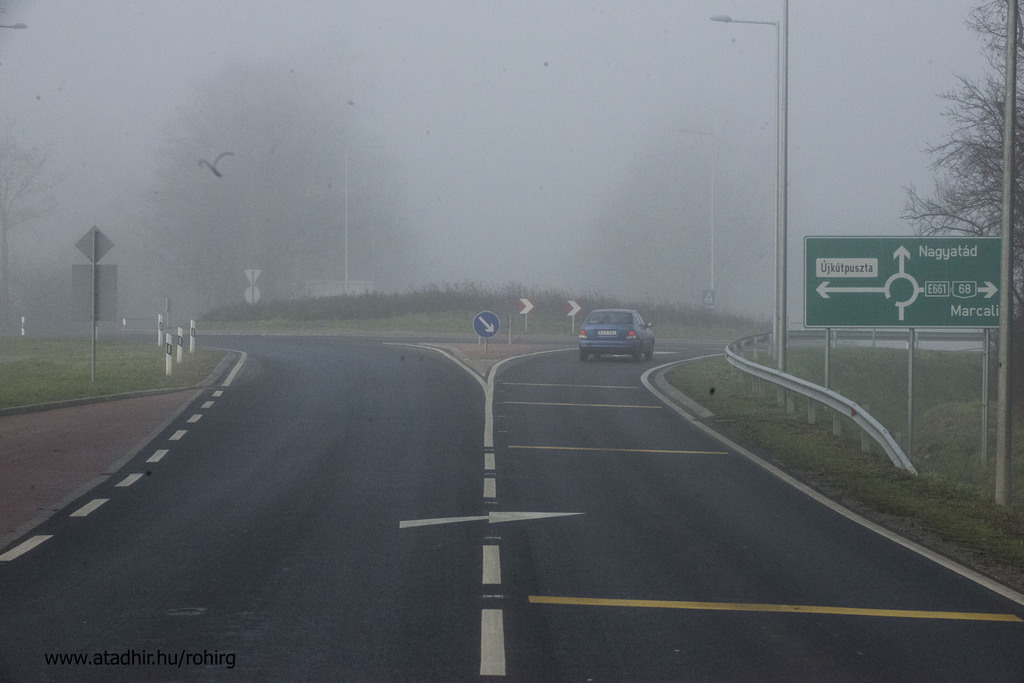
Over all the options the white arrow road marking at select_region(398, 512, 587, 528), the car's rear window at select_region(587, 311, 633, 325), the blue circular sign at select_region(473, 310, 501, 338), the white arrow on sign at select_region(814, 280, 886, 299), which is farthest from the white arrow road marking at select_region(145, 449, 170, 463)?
the car's rear window at select_region(587, 311, 633, 325)

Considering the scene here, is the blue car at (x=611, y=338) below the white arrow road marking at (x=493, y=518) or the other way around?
the other way around

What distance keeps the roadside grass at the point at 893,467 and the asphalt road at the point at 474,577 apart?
0.67 metres

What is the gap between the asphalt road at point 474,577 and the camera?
19.3ft

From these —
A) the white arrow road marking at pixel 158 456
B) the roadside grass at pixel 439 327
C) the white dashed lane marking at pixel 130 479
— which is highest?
the roadside grass at pixel 439 327

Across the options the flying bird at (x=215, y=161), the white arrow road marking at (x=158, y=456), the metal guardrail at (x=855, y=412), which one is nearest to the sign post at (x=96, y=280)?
the white arrow road marking at (x=158, y=456)

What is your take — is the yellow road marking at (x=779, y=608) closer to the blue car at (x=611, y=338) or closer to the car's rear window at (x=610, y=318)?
the blue car at (x=611, y=338)

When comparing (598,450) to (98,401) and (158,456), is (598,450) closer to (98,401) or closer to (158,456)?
(158,456)

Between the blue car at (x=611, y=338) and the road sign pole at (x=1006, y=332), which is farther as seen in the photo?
the blue car at (x=611, y=338)

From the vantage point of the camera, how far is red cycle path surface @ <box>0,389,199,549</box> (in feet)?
34.1

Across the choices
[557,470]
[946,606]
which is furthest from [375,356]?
[946,606]

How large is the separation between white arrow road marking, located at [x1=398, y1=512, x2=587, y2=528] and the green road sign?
9900 mm

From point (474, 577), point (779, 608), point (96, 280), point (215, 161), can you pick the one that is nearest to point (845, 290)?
point (779, 608)

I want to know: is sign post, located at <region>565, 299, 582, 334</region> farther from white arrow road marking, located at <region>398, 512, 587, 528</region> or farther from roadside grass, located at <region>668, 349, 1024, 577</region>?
white arrow road marking, located at <region>398, 512, 587, 528</region>

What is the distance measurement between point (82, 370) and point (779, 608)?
21.9 meters
